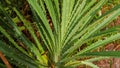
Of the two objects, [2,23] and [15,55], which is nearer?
[15,55]

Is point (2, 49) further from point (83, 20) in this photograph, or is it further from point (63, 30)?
point (83, 20)

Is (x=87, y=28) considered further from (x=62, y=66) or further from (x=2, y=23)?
(x=2, y=23)

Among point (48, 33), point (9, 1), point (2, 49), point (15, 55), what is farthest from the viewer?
point (9, 1)

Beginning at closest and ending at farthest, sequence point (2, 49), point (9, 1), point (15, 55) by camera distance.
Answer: point (2, 49)
point (15, 55)
point (9, 1)

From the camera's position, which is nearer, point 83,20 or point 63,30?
point 63,30

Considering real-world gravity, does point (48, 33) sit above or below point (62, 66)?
above

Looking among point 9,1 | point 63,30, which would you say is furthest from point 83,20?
point 9,1

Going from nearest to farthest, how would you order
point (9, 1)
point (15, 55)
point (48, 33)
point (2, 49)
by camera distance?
point (2, 49) → point (15, 55) → point (48, 33) → point (9, 1)

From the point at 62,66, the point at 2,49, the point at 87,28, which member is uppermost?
the point at 2,49

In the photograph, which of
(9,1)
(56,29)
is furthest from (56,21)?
(9,1)
